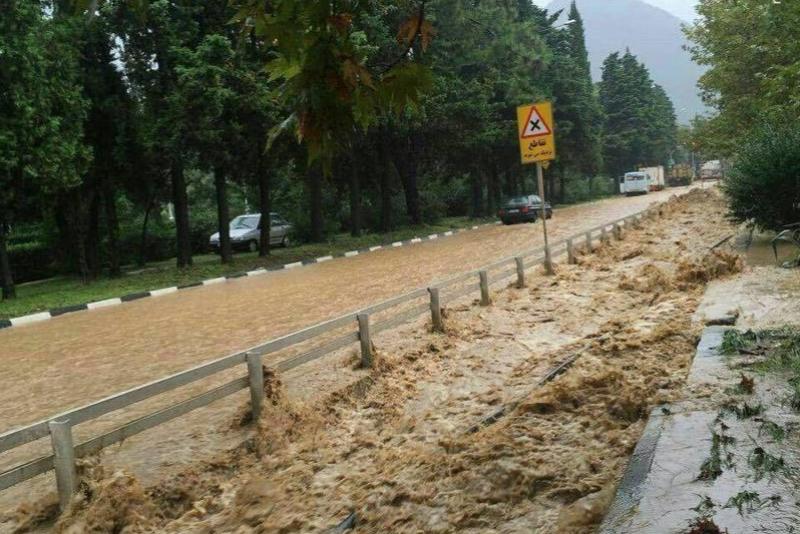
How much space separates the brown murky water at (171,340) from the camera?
23.2ft

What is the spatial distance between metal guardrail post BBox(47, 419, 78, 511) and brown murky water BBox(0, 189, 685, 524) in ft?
3.03


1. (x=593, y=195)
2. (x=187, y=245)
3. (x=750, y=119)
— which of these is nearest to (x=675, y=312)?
(x=187, y=245)

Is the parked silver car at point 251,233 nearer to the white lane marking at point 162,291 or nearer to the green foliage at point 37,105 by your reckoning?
the green foliage at point 37,105

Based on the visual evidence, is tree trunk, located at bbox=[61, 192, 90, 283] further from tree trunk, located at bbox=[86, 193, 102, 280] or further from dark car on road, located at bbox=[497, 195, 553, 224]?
dark car on road, located at bbox=[497, 195, 553, 224]

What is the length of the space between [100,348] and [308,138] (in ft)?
31.2

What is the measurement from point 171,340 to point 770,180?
12269mm

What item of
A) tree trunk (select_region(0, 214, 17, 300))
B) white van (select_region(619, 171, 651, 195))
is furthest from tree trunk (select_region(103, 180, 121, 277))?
white van (select_region(619, 171, 651, 195))

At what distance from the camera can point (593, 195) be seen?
7175 cm

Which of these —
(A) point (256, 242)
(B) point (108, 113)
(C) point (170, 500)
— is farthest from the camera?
(A) point (256, 242)

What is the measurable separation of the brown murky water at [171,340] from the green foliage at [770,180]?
21.6 feet

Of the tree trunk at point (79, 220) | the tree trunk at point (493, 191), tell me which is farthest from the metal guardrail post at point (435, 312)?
the tree trunk at point (493, 191)

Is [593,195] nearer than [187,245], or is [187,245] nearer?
[187,245]

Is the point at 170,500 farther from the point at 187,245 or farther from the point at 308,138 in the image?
the point at 187,245

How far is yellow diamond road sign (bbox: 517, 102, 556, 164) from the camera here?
15.3 m
